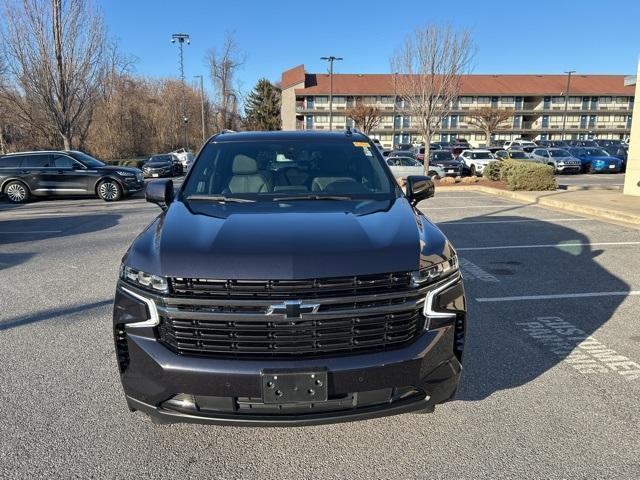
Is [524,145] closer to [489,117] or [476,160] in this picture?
[476,160]

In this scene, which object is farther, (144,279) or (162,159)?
(162,159)

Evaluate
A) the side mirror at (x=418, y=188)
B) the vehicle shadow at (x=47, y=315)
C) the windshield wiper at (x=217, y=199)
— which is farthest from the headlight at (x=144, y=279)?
the vehicle shadow at (x=47, y=315)

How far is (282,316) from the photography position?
2.38 metres

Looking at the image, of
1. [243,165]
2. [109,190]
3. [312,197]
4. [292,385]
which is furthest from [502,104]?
[292,385]

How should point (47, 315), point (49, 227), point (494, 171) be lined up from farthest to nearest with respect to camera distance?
point (494, 171) < point (49, 227) < point (47, 315)

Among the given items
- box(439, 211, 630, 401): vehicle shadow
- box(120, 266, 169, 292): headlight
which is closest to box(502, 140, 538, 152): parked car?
box(439, 211, 630, 401): vehicle shadow

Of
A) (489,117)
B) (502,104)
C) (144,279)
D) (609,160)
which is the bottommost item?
(609,160)

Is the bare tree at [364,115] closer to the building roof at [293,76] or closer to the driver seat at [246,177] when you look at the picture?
the building roof at [293,76]

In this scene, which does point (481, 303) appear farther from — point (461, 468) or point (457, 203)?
point (457, 203)

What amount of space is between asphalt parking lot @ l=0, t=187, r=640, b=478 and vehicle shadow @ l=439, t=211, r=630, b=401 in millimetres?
19

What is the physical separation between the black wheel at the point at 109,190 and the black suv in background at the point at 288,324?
15.9m

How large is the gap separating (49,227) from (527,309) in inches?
408

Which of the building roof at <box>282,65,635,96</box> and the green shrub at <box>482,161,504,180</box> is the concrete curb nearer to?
the green shrub at <box>482,161,504,180</box>

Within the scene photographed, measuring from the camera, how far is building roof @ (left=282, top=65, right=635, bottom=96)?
71562mm
